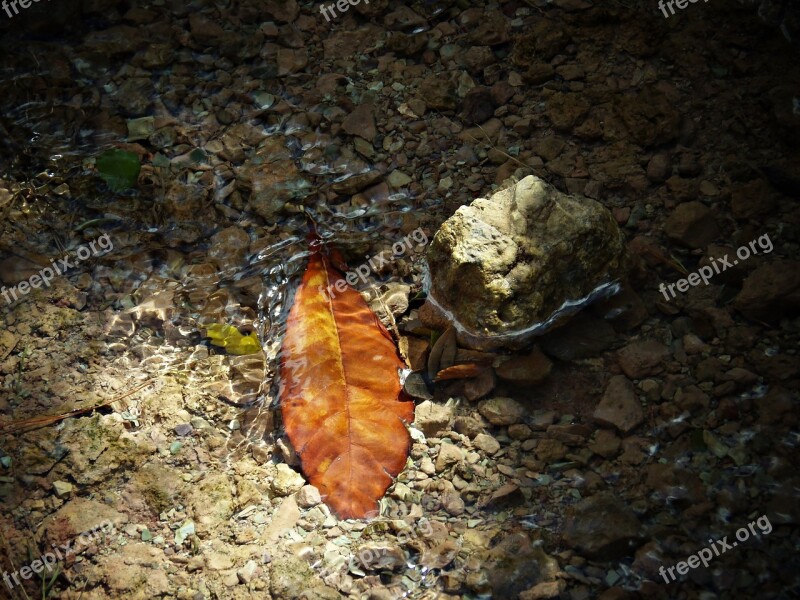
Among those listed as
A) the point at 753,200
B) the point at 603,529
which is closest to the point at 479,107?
the point at 753,200

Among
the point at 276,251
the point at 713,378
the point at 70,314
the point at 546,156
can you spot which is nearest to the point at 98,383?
the point at 70,314

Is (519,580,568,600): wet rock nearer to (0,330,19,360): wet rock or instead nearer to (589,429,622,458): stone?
(589,429,622,458): stone

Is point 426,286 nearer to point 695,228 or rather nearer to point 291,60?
point 695,228

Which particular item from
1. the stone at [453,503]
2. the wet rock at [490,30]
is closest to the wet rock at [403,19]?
the wet rock at [490,30]

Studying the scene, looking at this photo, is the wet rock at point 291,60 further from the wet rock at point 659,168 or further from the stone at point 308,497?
the stone at point 308,497

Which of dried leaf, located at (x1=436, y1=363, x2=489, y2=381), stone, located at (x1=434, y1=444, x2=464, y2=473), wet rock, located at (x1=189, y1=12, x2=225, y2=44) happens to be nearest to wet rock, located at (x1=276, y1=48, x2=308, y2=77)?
wet rock, located at (x1=189, y1=12, x2=225, y2=44)

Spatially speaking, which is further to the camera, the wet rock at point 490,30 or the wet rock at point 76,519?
the wet rock at point 490,30
